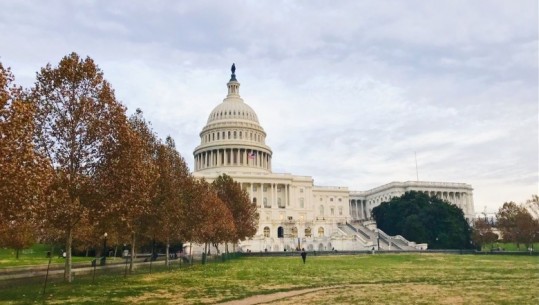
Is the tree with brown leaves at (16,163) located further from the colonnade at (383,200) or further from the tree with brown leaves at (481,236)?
the colonnade at (383,200)

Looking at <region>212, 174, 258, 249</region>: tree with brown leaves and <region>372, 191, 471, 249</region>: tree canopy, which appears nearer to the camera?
<region>212, 174, 258, 249</region>: tree with brown leaves

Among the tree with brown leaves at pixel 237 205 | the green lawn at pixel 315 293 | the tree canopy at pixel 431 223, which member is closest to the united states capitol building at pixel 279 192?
the tree canopy at pixel 431 223

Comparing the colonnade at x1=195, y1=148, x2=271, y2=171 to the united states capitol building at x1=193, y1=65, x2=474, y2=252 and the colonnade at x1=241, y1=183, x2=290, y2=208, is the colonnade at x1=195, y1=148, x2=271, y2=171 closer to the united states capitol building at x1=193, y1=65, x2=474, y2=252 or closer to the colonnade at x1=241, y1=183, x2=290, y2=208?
the united states capitol building at x1=193, y1=65, x2=474, y2=252

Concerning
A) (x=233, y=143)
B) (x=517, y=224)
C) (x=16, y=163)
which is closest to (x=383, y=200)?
(x=233, y=143)

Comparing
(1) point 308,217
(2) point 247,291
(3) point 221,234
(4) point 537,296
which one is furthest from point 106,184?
(1) point 308,217

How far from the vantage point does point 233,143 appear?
145500 millimetres

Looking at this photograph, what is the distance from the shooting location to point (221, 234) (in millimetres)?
68500

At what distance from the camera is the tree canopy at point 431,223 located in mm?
107688

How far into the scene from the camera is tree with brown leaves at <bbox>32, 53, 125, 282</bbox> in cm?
3125

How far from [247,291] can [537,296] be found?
14.3 meters

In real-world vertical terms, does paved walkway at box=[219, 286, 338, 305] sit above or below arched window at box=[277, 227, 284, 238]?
below

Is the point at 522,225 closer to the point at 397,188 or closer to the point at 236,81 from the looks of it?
the point at 397,188

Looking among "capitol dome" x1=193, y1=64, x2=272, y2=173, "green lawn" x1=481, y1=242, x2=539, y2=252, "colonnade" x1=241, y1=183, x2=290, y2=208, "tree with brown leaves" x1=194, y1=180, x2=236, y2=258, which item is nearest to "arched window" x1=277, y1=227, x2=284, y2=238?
"colonnade" x1=241, y1=183, x2=290, y2=208

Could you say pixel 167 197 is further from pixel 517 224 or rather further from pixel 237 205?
pixel 517 224
